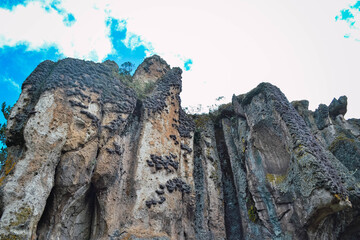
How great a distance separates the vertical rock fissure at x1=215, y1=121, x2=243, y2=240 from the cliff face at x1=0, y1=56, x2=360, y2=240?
0.14 ft

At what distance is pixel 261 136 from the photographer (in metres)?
10.1

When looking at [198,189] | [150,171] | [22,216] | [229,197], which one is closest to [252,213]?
[229,197]

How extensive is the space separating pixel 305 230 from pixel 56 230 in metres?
6.55

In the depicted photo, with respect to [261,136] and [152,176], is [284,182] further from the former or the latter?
[152,176]

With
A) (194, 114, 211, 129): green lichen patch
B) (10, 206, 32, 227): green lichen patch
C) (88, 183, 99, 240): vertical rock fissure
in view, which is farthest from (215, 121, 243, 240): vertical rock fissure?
(10, 206, 32, 227): green lichen patch

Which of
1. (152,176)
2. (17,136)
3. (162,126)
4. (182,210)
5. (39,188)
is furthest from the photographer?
(162,126)

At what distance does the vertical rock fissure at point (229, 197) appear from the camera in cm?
938

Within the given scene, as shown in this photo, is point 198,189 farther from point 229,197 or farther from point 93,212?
point 93,212

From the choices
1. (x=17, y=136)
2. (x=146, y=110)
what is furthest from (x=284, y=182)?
(x=17, y=136)

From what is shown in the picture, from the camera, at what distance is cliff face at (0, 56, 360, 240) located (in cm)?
626

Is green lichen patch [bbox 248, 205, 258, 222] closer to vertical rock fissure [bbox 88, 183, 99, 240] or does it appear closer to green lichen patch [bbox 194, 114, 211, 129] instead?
green lichen patch [bbox 194, 114, 211, 129]

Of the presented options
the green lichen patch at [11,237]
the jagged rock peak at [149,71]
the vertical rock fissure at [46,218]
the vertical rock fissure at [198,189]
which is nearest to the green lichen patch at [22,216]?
the green lichen patch at [11,237]

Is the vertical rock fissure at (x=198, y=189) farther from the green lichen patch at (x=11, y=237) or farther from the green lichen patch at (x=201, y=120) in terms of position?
the green lichen patch at (x=11, y=237)

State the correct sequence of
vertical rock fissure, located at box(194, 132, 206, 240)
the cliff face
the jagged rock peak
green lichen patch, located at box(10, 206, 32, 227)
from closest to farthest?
green lichen patch, located at box(10, 206, 32, 227) < the cliff face < vertical rock fissure, located at box(194, 132, 206, 240) < the jagged rock peak
